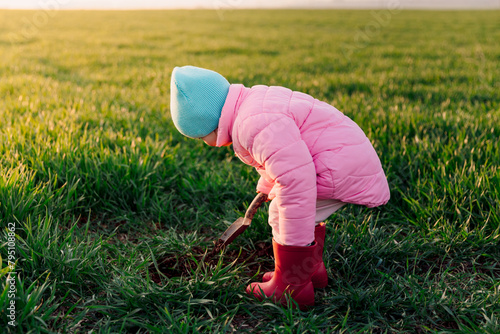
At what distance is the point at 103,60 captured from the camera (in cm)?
712

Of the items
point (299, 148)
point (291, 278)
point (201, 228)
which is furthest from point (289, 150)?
point (201, 228)

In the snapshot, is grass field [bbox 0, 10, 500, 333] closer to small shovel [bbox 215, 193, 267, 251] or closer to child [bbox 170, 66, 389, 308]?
small shovel [bbox 215, 193, 267, 251]

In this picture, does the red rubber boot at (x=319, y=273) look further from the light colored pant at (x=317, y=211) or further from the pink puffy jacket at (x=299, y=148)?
the pink puffy jacket at (x=299, y=148)

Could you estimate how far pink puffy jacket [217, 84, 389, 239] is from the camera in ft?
4.91

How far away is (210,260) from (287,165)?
810mm

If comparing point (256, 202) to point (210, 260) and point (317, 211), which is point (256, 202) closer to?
point (317, 211)

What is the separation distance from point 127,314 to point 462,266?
62.0 inches

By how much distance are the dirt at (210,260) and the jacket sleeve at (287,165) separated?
494 mm

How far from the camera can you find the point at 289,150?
1.49 m

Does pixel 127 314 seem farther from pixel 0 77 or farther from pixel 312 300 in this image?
pixel 0 77

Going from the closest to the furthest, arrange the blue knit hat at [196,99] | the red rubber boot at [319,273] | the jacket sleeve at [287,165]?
the jacket sleeve at [287,165], the blue knit hat at [196,99], the red rubber boot at [319,273]

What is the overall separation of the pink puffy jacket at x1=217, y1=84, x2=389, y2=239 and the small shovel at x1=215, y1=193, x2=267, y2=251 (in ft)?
0.38

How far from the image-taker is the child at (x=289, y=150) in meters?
1.51

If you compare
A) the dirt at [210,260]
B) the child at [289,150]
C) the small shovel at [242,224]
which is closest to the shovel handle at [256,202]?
the small shovel at [242,224]
